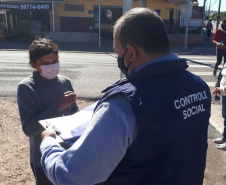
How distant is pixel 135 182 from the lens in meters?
1.33

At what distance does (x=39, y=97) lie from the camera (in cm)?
247

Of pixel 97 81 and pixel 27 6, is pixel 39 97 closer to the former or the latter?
pixel 97 81

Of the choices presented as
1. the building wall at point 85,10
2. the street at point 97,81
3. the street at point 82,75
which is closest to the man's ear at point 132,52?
the street at point 97,81

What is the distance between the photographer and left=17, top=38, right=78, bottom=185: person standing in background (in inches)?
93.9

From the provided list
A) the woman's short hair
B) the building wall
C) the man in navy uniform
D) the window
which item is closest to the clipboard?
the man in navy uniform

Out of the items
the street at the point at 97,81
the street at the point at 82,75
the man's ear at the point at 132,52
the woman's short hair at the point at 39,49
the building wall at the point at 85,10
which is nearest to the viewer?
the man's ear at the point at 132,52

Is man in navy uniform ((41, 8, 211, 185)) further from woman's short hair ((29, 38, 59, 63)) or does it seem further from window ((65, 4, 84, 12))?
window ((65, 4, 84, 12))

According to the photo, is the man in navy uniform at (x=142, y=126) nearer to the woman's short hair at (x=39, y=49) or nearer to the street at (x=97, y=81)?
the woman's short hair at (x=39, y=49)

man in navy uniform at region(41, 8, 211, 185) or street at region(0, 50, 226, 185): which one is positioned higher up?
man in navy uniform at region(41, 8, 211, 185)

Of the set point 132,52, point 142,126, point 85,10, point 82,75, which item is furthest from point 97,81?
point 85,10

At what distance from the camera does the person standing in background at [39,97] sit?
238 cm

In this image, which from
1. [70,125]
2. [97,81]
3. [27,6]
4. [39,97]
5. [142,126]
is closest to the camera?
[142,126]

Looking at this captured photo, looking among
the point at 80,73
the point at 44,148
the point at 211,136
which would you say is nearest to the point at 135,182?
the point at 44,148

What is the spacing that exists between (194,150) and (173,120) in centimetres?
26
